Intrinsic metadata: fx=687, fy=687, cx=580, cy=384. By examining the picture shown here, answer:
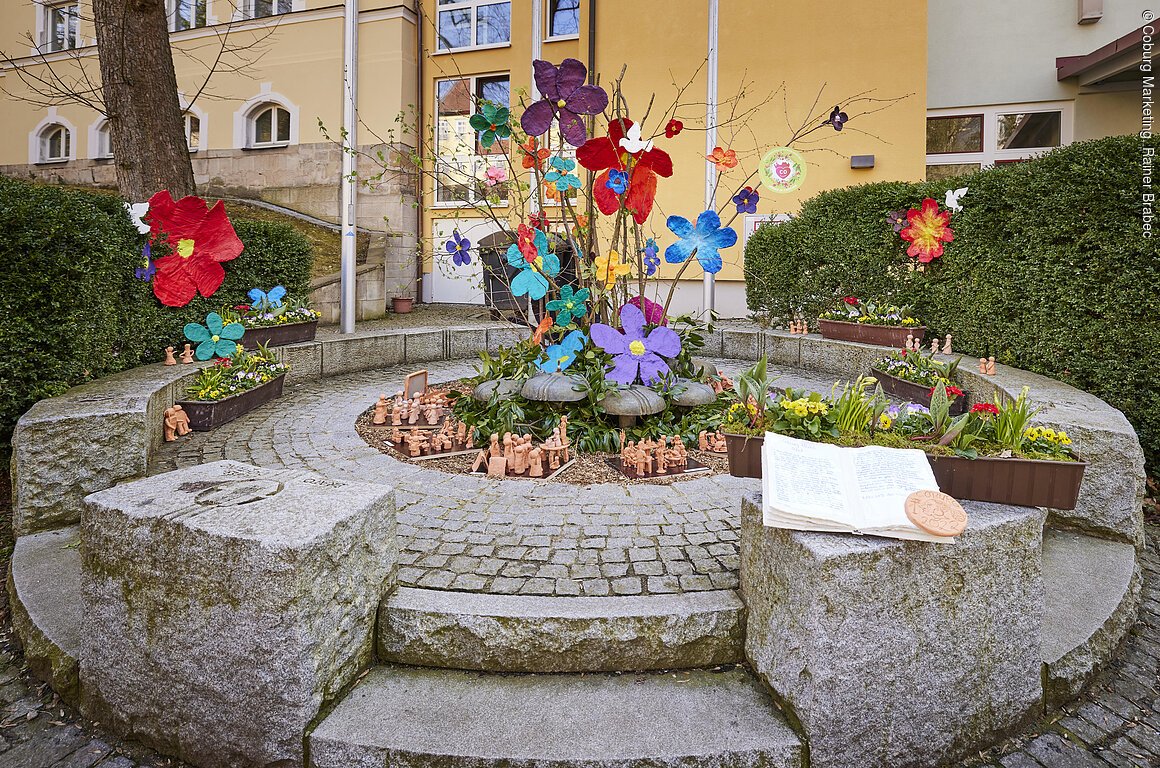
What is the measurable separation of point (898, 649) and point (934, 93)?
13.9 meters

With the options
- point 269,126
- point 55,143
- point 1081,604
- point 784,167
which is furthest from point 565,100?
point 55,143

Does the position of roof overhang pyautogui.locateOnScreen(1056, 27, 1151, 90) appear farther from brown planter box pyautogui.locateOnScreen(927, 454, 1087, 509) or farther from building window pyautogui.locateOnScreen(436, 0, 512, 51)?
brown planter box pyautogui.locateOnScreen(927, 454, 1087, 509)

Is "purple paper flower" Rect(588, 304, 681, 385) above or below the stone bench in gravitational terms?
above

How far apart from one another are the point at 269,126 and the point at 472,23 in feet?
16.7

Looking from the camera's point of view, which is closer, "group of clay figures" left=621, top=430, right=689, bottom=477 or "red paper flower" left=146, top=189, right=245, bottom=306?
"group of clay figures" left=621, top=430, right=689, bottom=477

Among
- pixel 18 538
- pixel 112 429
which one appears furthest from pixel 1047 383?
pixel 18 538

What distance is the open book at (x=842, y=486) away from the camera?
6.58 feet

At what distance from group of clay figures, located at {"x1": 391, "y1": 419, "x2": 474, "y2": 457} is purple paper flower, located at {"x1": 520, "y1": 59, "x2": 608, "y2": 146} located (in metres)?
1.96

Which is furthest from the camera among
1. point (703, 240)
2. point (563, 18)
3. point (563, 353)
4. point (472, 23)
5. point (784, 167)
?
point (472, 23)

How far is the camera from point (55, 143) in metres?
18.3

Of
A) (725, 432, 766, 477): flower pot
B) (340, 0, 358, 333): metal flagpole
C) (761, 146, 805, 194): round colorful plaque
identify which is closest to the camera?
(725, 432, 766, 477): flower pot

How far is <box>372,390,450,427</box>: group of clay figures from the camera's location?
5.06 m

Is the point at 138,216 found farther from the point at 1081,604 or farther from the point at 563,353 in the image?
the point at 1081,604

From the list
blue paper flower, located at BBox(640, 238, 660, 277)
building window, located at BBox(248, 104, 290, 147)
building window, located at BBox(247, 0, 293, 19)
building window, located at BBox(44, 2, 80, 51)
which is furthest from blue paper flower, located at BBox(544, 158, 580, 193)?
building window, located at BBox(44, 2, 80, 51)
